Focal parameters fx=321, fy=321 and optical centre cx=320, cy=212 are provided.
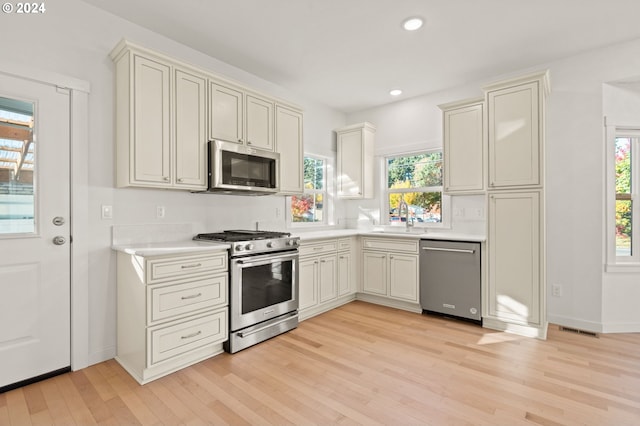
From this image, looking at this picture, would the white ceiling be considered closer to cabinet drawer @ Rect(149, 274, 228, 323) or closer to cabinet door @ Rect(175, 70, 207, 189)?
cabinet door @ Rect(175, 70, 207, 189)

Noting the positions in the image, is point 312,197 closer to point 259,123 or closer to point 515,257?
point 259,123

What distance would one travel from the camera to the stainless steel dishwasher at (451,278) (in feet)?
11.0

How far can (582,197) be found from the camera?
3242 mm

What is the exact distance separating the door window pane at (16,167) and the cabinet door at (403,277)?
3.39m

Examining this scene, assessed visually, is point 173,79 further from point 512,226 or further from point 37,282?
point 512,226

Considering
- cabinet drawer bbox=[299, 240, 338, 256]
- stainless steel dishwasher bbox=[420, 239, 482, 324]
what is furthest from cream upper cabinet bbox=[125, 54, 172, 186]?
stainless steel dishwasher bbox=[420, 239, 482, 324]

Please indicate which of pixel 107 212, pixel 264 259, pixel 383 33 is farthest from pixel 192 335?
pixel 383 33

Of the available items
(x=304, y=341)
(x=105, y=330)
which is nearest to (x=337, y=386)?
(x=304, y=341)

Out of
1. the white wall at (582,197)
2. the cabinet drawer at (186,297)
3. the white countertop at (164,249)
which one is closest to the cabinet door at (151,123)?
the white countertop at (164,249)

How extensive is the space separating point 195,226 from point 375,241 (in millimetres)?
2157

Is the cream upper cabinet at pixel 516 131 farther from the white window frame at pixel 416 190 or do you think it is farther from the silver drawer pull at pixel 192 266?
the silver drawer pull at pixel 192 266

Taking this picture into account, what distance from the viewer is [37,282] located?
88.3 inches

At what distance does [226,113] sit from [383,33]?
160 centimetres

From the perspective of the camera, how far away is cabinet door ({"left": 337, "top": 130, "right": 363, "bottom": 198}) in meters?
4.64
